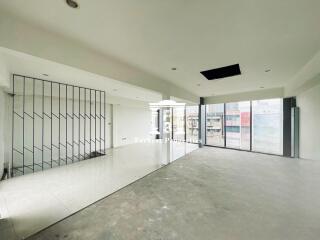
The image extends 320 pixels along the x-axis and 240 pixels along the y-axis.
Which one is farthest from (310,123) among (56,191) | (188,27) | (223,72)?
(56,191)

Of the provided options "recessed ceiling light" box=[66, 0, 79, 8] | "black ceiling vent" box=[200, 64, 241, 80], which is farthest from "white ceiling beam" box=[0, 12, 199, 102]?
"black ceiling vent" box=[200, 64, 241, 80]

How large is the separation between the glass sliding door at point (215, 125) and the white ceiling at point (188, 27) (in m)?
4.94

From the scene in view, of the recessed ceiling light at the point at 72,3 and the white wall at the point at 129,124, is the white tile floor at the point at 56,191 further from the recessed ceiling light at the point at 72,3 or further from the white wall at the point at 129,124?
the white wall at the point at 129,124

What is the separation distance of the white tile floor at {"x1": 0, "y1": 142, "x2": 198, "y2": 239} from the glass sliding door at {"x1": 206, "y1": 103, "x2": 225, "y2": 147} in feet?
15.3

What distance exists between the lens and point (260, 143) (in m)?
7.07

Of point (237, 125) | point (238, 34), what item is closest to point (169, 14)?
point (238, 34)

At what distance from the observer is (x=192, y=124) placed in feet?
31.3

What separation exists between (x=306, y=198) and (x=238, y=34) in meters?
3.30

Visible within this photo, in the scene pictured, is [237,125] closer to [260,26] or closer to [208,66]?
[208,66]

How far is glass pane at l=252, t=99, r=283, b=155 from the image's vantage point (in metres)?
6.41

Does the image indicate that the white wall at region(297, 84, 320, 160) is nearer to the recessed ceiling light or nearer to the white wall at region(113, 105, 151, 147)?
the recessed ceiling light

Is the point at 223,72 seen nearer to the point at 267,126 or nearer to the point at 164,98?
the point at 164,98

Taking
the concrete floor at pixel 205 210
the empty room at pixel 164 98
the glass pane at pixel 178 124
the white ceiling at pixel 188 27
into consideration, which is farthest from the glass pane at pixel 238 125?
the white ceiling at pixel 188 27

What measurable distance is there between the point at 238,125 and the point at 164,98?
16.0ft
